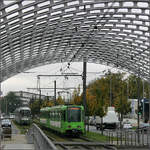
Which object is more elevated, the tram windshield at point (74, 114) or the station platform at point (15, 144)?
the tram windshield at point (74, 114)

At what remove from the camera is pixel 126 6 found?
1590 inches

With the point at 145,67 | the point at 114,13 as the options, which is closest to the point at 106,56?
the point at 145,67

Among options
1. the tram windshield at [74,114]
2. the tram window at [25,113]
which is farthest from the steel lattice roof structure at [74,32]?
the tram window at [25,113]

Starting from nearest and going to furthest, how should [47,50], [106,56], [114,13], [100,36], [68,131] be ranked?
[68,131] < [114,13] < [100,36] < [47,50] < [106,56]

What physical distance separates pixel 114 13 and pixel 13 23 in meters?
10.5

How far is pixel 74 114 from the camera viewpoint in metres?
38.0

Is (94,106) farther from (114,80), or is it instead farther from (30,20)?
(114,80)

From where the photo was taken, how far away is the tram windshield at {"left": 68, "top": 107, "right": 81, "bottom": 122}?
124ft

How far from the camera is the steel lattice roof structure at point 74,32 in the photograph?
39.0 meters

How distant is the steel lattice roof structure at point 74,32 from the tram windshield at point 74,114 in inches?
313

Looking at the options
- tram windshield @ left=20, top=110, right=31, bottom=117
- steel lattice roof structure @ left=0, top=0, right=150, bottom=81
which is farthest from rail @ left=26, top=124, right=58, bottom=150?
tram windshield @ left=20, top=110, right=31, bottom=117

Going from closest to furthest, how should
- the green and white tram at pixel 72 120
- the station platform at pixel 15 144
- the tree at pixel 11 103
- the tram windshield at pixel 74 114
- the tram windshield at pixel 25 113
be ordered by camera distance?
the station platform at pixel 15 144 → the green and white tram at pixel 72 120 → the tram windshield at pixel 74 114 → the tram windshield at pixel 25 113 → the tree at pixel 11 103

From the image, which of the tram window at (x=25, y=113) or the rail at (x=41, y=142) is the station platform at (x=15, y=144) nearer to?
the rail at (x=41, y=142)

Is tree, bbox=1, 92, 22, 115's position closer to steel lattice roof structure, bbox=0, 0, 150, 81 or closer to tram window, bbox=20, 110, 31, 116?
steel lattice roof structure, bbox=0, 0, 150, 81
